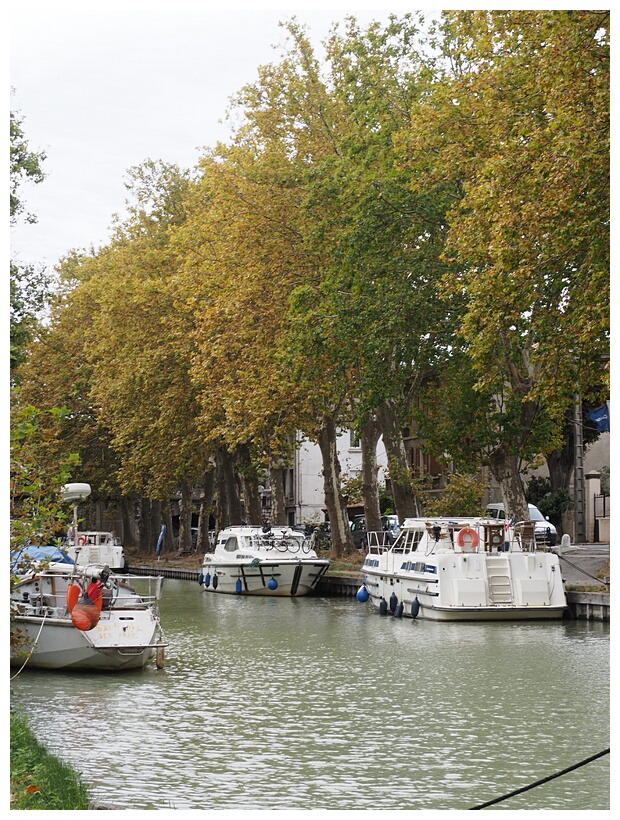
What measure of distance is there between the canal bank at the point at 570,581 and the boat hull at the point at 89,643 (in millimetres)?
12494

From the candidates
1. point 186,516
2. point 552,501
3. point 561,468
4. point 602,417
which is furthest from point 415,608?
point 186,516

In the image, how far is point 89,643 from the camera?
74.3 feet

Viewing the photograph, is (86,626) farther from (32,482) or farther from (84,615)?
(32,482)

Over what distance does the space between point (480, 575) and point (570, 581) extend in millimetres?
4009

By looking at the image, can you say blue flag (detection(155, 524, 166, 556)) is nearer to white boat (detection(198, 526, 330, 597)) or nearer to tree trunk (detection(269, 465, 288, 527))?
tree trunk (detection(269, 465, 288, 527))

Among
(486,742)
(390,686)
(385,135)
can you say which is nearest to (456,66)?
(385,135)

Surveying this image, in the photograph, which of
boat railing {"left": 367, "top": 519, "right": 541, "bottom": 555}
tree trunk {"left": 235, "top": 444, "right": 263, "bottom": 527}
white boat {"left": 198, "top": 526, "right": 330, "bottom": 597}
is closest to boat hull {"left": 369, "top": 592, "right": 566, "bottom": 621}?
boat railing {"left": 367, "top": 519, "right": 541, "bottom": 555}

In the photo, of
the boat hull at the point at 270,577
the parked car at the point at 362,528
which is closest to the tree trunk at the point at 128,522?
the parked car at the point at 362,528

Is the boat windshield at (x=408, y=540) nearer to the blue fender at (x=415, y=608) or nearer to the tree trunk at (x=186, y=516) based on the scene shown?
the blue fender at (x=415, y=608)

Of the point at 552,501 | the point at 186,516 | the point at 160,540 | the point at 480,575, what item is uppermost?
the point at 552,501

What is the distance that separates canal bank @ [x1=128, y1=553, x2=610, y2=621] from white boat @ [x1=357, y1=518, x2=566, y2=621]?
0.54m

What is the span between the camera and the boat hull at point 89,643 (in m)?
22.7

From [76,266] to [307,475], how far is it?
25.2 meters

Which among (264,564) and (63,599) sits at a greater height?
(63,599)
